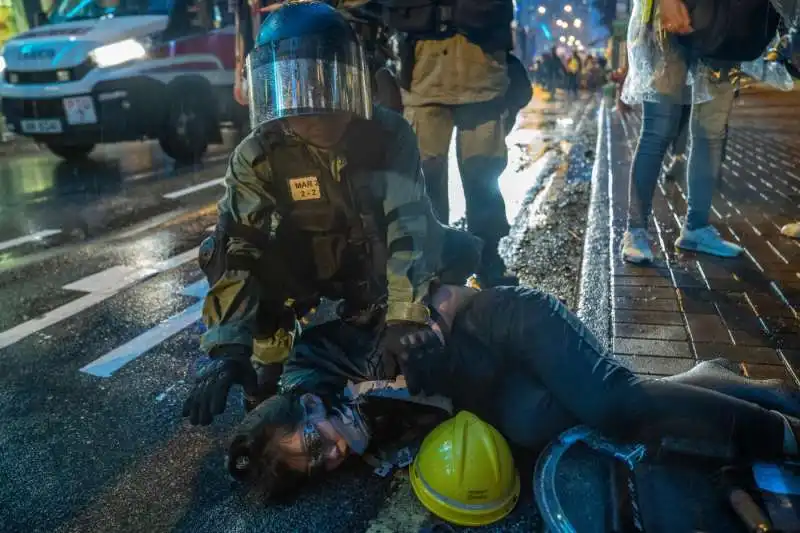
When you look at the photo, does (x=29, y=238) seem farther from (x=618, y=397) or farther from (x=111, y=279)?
(x=618, y=397)

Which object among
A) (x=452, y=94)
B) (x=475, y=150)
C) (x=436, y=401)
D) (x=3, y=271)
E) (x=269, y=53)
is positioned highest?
(x=269, y=53)

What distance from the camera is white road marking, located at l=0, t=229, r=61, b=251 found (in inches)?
190

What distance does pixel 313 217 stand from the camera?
2.17m

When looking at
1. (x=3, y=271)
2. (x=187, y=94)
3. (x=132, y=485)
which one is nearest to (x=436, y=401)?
(x=132, y=485)

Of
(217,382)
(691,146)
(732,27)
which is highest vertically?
(732,27)

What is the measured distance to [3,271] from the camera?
4.21 meters

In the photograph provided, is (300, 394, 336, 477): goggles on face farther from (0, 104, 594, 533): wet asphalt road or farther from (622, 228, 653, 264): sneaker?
(622, 228, 653, 264): sneaker

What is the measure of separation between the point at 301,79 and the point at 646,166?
7.32 ft

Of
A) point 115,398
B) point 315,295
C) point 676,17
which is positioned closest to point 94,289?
point 115,398

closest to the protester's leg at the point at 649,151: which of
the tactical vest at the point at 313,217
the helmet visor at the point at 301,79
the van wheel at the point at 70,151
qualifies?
the tactical vest at the point at 313,217

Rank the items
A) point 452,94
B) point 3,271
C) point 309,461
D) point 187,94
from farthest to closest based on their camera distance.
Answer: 1. point 187,94
2. point 3,271
3. point 452,94
4. point 309,461

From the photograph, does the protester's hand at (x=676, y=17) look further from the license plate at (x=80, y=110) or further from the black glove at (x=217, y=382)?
the license plate at (x=80, y=110)

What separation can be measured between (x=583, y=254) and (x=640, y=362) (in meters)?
1.54

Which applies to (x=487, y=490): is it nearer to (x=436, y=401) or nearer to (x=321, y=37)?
(x=436, y=401)
